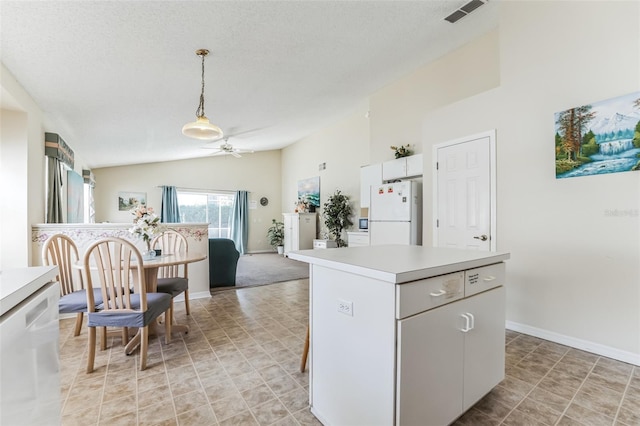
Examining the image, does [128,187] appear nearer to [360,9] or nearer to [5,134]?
[5,134]

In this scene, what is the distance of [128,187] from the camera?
297 inches

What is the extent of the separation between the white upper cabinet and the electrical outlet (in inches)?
134

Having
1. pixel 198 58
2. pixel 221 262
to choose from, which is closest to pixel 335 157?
pixel 221 262

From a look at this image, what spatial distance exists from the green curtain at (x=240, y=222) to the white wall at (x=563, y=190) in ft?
23.6

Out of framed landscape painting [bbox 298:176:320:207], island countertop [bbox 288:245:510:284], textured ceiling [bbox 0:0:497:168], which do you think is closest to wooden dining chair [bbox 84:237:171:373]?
island countertop [bbox 288:245:510:284]

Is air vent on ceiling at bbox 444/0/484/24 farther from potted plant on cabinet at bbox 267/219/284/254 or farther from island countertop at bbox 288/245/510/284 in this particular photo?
potted plant on cabinet at bbox 267/219/284/254

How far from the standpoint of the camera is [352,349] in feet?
4.35

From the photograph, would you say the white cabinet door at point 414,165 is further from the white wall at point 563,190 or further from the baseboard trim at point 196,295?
the baseboard trim at point 196,295

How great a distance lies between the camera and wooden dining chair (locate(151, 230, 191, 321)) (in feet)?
9.12

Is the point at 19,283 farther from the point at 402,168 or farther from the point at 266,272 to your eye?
the point at 266,272

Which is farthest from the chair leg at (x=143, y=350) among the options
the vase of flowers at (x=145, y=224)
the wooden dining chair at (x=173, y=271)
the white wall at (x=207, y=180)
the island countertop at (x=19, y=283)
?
the white wall at (x=207, y=180)

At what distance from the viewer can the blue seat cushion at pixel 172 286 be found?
2730mm

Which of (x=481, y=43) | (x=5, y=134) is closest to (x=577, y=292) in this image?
(x=481, y=43)

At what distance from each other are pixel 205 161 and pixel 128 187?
6.87 feet
